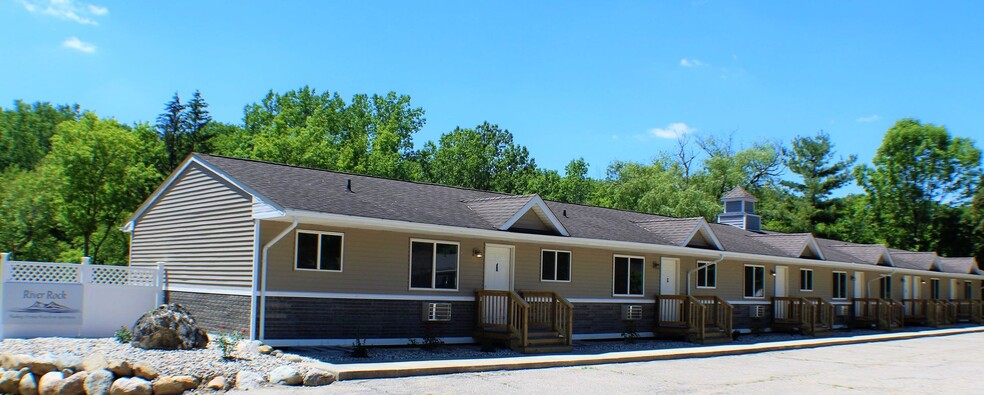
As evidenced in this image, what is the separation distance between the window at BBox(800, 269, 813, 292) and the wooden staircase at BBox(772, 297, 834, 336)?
145cm

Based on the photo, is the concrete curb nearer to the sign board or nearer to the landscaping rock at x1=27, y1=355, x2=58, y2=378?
the landscaping rock at x1=27, y1=355, x2=58, y2=378

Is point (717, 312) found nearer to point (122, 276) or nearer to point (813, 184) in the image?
point (122, 276)

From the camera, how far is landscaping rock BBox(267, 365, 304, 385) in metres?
11.1

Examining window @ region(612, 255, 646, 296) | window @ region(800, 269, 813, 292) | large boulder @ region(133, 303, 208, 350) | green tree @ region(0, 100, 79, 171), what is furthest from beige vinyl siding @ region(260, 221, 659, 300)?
green tree @ region(0, 100, 79, 171)

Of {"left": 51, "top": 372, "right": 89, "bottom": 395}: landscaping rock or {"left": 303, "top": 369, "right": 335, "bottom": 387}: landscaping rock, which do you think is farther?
{"left": 303, "top": 369, "right": 335, "bottom": 387}: landscaping rock

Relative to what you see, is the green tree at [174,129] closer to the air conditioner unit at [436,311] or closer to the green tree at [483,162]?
the green tree at [483,162]

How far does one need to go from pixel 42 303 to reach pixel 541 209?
10210 millimetres

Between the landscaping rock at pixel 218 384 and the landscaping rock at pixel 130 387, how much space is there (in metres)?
0.77

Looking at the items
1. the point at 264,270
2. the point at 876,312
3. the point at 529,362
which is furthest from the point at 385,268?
the point at 876,312

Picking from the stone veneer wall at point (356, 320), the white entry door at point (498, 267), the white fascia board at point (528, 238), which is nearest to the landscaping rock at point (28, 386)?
the stone veneer wall at point (356, 320)

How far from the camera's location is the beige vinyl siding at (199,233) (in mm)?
14750

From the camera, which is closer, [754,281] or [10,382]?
[10,382]

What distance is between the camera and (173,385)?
34.8ft

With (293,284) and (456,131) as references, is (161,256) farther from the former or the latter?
(456,131)
